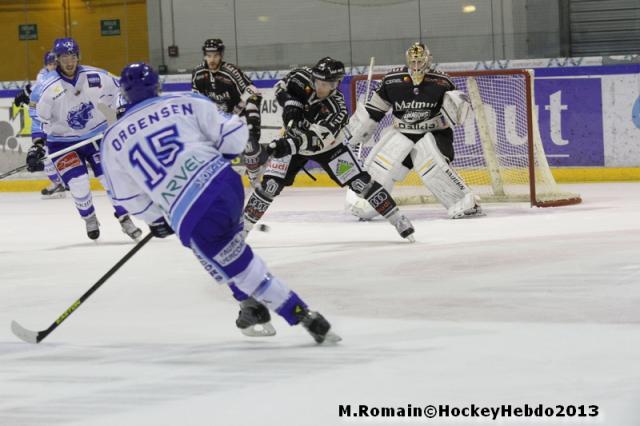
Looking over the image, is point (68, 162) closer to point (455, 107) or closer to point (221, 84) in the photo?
point (221, 84)

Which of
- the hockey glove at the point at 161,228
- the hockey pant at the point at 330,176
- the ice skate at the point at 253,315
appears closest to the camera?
the hockey glove at the point at 161,228

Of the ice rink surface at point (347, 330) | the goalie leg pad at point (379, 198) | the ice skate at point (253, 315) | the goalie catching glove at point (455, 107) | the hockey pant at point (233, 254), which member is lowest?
the ice rink surface at point (347, 330)

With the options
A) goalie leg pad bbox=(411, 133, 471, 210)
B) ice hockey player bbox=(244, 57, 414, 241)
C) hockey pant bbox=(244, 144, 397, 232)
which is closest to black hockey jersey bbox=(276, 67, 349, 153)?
ice hockey player bbox=(244, 57, 414, 241)

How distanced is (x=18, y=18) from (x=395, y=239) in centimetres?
841

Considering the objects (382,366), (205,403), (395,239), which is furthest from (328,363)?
(395,239)

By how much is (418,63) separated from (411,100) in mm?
266

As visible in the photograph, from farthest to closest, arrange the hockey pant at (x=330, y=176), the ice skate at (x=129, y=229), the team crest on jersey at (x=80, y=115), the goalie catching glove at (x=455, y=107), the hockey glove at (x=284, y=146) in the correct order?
the goalie catching glove at (x=455, y=107), the team crest on jersey at (x=80, y=115), the ice skate at (x=129, y=229), the hockey pant at (x=330, y=176), the hockey glove at (x=284, y=146)

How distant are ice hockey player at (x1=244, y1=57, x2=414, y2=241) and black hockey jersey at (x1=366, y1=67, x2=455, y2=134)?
155 cm

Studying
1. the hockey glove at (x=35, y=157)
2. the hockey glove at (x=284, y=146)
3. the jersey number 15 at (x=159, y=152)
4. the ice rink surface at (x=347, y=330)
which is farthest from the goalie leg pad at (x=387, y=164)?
the jersey number 15 at (x=159, y=152)

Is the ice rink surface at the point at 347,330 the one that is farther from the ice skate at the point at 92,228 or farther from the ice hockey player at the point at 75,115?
the ice hockey player at the point at 75,115

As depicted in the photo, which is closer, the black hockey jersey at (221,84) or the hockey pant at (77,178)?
the hockey pant at (77,178)

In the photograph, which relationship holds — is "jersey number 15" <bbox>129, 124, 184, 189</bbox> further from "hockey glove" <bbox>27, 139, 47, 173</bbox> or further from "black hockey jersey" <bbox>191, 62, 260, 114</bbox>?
"black hockey jersey" <bbox>191, 62, 260, 114</bbox>

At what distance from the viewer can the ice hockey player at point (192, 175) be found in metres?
4.19

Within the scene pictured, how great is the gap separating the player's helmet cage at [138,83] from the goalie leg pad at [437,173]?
4.85m
